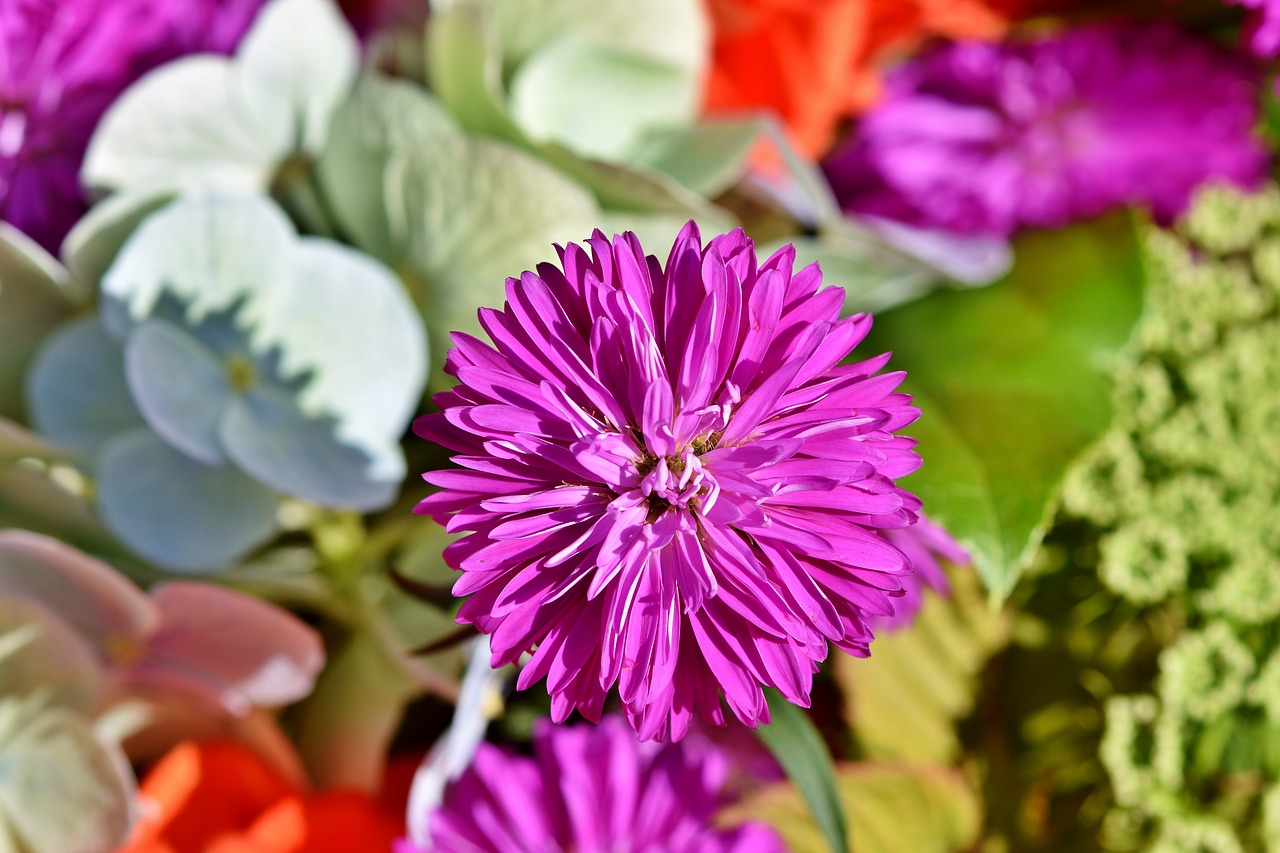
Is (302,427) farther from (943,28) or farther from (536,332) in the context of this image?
(943,28)

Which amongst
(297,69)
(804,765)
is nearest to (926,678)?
(804,765)

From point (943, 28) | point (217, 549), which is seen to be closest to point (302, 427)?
point (217, 549)

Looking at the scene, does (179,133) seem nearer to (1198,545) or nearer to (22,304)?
(22,304)

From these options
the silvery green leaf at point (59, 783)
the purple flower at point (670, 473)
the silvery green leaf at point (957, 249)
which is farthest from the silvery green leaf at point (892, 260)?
the silvery green leaf at point (59, 783)

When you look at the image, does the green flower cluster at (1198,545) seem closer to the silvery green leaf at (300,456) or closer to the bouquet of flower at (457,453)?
the bouquet of flower at (457,453)

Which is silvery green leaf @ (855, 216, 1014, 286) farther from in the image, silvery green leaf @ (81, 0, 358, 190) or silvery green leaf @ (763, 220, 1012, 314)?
silvery green leaf @ (81, 0, 358, 190)

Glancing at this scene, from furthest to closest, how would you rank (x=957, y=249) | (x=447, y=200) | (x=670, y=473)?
(x=957, y=249) → (x=447, y=200) → (x=670, y=473)
